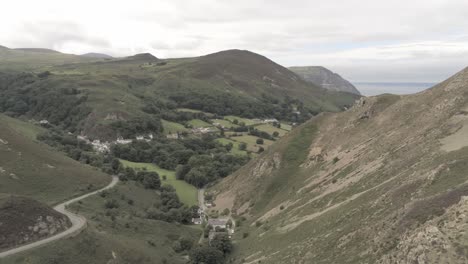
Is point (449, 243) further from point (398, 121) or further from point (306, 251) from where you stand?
point (398, 121)

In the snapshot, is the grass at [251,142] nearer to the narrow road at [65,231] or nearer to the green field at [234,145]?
the green field at [234,145]

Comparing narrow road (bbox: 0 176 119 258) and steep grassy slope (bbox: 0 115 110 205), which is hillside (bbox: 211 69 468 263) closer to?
narrow road (bbox: 0 176 119 258)

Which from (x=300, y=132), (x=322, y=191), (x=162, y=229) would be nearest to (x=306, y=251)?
(x=322, y=191)

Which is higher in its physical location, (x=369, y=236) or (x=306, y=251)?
(x=369, y=236)

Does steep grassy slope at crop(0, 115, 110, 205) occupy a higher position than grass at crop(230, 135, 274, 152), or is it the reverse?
steep grassy slope at crop(0, 115, 110, 205)

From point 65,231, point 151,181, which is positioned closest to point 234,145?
point 151,181

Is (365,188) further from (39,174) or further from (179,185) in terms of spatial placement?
(179,185)

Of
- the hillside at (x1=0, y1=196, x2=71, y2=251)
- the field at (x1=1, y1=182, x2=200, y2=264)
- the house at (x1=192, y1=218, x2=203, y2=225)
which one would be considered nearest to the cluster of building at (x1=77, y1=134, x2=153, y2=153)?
the field at (x1=1, y1=182, x2=200, y2=264)
